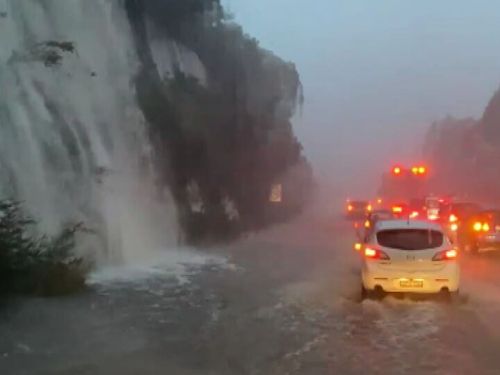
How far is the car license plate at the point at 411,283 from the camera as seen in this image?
16500mm

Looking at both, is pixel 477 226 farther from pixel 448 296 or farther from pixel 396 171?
pixel 396 171

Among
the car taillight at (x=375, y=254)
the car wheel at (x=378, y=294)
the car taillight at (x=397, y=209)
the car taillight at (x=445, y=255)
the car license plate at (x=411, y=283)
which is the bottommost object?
the car wheel at (x=378, y=294)

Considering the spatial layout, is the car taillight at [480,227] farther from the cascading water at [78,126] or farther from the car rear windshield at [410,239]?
the car rear windshield at [410,239]

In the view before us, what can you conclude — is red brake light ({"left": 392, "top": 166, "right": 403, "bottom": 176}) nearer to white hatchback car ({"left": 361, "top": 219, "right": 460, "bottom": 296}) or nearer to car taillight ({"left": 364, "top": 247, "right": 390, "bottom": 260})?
white hatchback car ({"left": 361, "top": 219, "right": 460, "bottom": 296})

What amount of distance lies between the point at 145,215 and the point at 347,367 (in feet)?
69.7

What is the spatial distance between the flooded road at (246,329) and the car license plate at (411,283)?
0.30 m

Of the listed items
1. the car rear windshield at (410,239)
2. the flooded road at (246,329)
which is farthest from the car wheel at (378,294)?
the car rear windshield at (410,239)

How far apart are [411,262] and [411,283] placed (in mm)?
365

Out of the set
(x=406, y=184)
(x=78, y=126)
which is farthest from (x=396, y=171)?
(x=78, y=126)

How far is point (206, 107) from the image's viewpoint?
38.6 meters

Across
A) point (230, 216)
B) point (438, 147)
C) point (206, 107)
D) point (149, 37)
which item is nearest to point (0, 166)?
point (149, 37)

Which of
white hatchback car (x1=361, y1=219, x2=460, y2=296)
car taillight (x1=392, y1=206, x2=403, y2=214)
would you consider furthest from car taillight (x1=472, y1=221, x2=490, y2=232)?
white hatchback car (x1=361, y1=219, x2=460, y2=296)

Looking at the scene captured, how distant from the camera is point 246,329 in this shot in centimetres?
1324

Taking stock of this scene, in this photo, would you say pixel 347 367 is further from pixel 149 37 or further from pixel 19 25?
pixel 149 37
